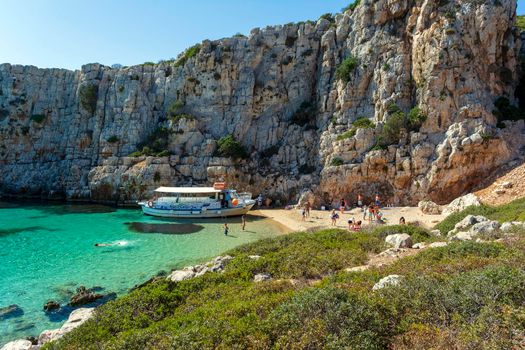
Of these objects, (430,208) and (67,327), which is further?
(430,208)

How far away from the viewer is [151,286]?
10.8 meters

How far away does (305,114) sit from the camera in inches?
1639

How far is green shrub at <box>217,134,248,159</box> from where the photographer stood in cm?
4056

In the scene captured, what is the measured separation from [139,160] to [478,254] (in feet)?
132

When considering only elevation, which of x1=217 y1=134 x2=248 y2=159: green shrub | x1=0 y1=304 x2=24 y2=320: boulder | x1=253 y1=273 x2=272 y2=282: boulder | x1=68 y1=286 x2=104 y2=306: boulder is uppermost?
x1=217 y1=134 x2=248 y2=159: green shrub

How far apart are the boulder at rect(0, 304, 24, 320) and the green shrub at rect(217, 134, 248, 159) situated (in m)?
29.7

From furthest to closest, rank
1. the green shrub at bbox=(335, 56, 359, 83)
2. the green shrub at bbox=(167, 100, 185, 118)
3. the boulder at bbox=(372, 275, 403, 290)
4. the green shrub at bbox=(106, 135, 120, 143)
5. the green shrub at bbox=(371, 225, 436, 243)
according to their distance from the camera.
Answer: the green shrub at bbox=(167, 100, 185, 118)
the green shrub at bbox=(106, 135, 120, 143)
the green shrub at bbox=(335, 56, 359, 83)
the green shrub at bbox=(371, 225, 436, 243)
the boulder at bbox=(372, 275, 403, 290)

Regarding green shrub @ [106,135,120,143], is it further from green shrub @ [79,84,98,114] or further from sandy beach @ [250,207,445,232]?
sandy beach @ [250,207,445,232]

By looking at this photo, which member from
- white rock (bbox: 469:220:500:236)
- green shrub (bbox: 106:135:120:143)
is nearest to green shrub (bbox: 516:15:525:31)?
white rock (bbox: 469:220:500:236)

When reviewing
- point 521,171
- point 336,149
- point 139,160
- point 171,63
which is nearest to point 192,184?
point 139,160

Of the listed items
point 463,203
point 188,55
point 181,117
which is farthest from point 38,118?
point 463,203

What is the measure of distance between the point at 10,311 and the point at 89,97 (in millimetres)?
44567

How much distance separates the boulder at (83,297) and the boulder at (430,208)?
25.1 metres

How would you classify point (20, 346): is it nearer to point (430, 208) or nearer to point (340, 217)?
point (340, 217)
